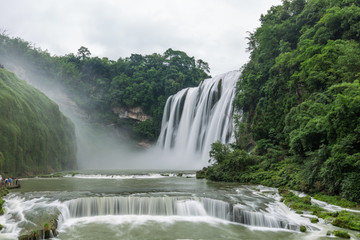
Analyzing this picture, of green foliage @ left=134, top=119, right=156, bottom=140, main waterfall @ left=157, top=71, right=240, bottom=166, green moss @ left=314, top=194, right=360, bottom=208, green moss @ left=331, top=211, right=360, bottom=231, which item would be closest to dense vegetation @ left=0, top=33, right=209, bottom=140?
green foliage @ left=134, top=119, right=156, bottom=140

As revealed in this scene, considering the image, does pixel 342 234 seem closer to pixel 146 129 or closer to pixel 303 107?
pixel 303 107

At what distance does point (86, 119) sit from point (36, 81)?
40.0 ft

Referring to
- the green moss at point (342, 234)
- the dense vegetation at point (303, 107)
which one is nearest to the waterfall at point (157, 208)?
the green moss at point (342, 234)

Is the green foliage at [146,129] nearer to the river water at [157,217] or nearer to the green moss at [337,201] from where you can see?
the river water at [157,217]

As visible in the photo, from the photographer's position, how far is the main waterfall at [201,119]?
35.1m

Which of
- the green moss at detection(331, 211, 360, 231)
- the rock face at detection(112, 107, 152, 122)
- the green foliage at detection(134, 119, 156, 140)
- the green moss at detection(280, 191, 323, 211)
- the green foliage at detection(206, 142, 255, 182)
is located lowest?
the green moss at detection(331, 211, 360, 231)

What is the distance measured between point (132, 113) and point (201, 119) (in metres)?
23.7

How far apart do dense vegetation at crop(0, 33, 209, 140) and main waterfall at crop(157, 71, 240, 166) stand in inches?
350

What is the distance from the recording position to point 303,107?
19.3 metres

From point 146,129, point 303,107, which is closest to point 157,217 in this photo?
point 303,107

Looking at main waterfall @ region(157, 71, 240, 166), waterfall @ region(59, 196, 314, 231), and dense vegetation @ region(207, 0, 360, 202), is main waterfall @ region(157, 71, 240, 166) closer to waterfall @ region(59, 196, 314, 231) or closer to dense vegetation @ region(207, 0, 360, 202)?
dense vegetation @ region(207, 0, 360, 202)

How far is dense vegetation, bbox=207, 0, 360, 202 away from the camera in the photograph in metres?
13.6

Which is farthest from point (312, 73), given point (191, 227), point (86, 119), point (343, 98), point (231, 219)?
point (86, 119)

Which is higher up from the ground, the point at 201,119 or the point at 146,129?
the point at 146,129
